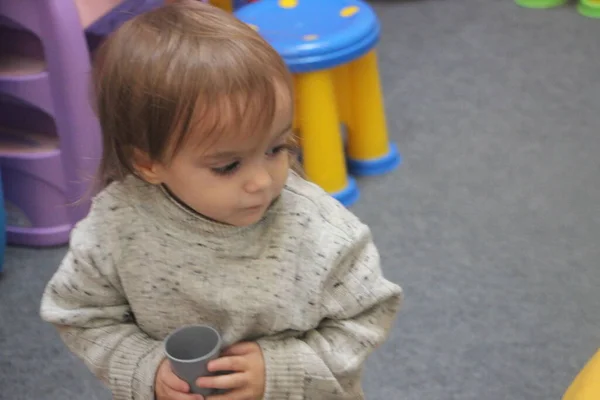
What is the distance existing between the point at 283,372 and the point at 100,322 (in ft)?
0.66

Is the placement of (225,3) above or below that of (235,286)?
below

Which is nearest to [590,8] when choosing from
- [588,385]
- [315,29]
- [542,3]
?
[542,3]

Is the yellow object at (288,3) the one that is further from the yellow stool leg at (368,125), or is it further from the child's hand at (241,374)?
the child's hand at (241,374)

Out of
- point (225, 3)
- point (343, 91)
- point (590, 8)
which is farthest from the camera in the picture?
point (590, 8)

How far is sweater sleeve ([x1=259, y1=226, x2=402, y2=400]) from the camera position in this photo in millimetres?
791

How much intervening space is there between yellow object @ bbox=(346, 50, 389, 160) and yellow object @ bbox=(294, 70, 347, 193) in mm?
94

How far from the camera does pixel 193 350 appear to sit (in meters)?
0.78

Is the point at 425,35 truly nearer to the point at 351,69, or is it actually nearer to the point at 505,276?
the point at 351,69

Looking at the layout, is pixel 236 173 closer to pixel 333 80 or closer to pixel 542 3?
pixel 333 80

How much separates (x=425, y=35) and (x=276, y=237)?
196 centimetres

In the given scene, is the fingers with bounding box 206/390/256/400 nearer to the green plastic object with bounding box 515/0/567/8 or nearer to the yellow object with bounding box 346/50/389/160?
the yellow object with bounding box 346/50/389/160

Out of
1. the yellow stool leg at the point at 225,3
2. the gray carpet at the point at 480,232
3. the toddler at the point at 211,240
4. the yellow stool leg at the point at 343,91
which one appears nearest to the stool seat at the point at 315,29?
the yellow stool leg at the point at 343,91

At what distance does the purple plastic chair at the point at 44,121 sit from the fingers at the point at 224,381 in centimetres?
86

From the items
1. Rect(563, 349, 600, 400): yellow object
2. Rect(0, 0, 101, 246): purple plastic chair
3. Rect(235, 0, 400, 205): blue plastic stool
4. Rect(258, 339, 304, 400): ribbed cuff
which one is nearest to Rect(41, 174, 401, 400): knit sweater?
Rect(258, 339, 304, 400): ribbed cuff
